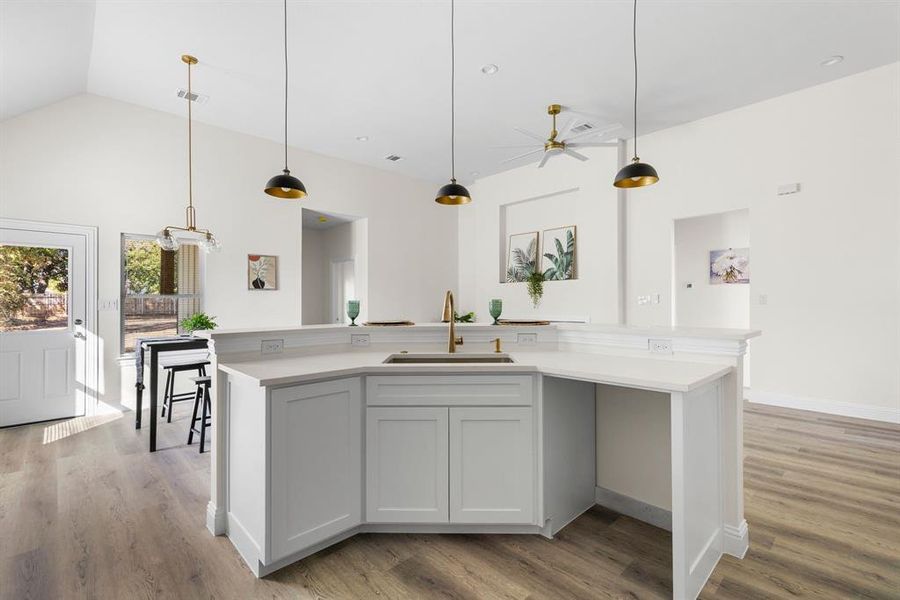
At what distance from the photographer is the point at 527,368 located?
6.89ft

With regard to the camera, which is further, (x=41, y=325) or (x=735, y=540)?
(x=41, y=325)

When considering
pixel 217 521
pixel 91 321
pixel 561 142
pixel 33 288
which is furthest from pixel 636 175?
pixel 33 288

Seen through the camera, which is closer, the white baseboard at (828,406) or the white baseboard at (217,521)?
the white baseboard at (217,521)

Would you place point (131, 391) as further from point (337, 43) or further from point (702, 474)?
point (702, 474)

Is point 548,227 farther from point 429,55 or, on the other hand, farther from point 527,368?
point 527,368

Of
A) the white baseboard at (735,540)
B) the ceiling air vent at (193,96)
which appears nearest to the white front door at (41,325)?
the ceiling air vent at (193,96)

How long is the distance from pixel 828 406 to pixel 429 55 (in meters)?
5.47

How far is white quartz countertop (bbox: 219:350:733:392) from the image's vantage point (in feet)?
5.92

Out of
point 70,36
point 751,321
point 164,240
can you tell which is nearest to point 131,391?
point 164,240

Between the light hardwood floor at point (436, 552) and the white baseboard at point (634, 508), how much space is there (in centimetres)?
6

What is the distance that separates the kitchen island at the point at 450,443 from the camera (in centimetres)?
188

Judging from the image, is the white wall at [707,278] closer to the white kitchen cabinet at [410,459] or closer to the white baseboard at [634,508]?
the white baseboard at [634,508]

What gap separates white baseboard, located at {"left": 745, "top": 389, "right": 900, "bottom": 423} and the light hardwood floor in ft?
5.07

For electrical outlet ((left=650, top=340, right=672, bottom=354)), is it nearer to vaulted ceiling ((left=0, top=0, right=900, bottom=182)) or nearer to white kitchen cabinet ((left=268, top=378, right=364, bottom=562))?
white kitchen cabinet ((left=268, top=378, right=364, bottom=562))
